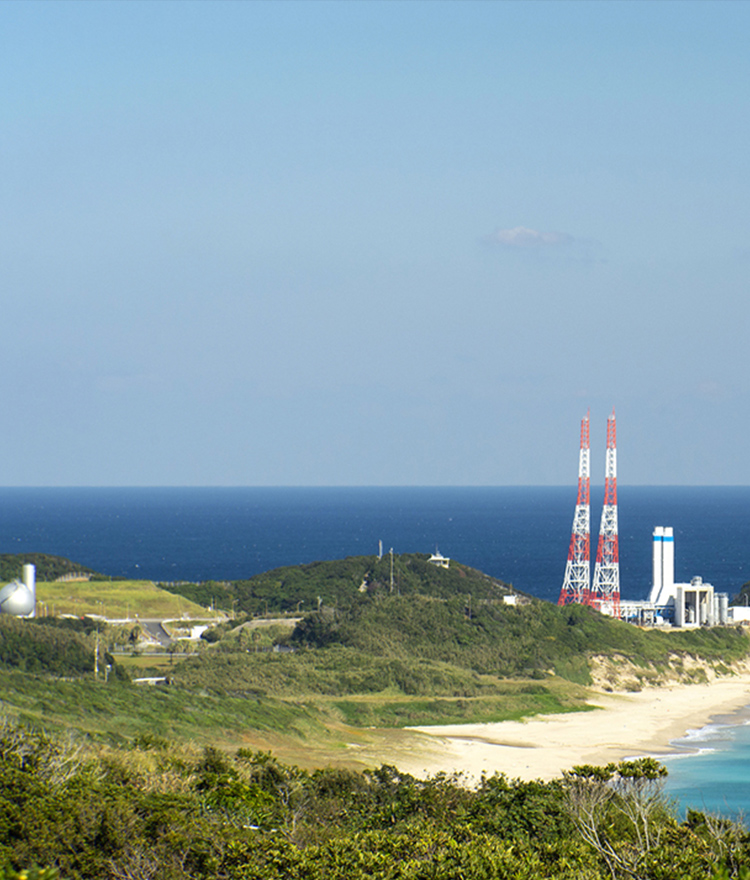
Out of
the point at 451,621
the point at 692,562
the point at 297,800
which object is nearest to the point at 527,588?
the point at 692,562

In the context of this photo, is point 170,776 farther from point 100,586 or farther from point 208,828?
point 100,586

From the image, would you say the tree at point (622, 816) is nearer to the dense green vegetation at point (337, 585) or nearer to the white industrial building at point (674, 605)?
the white industrial building at point (674, 605)

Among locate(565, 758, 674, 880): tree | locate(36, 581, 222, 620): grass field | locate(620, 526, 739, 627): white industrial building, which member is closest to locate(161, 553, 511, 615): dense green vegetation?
locate(36, 581, 222, 620): grass field

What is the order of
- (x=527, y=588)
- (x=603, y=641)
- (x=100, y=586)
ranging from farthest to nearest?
(x=527, y=588) < (x=100, y=586) < (x=603, y=641)

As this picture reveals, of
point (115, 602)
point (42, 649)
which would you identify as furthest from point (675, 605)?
point (42, 649)

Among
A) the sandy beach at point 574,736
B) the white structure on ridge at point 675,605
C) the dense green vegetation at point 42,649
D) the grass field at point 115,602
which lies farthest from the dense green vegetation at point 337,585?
the dense green vegetation at point 42,649
